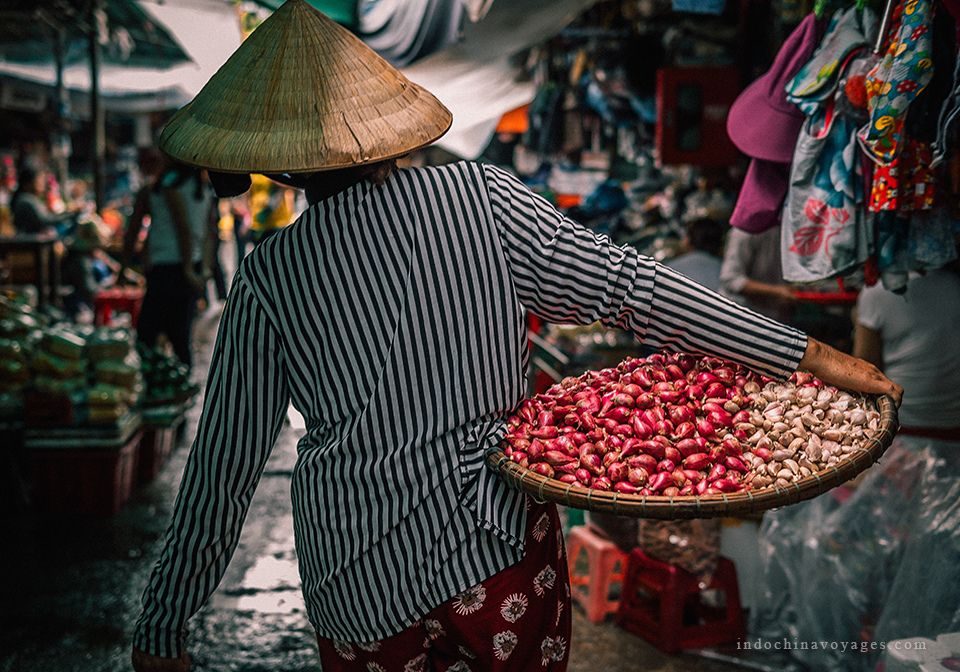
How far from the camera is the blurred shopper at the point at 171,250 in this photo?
682 centimetres

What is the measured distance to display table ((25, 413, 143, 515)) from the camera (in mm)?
5383

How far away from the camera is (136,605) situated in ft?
15.0

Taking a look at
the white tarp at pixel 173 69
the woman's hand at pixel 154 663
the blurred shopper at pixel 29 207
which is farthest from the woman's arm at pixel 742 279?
the blurred shopper at pixel 29 207

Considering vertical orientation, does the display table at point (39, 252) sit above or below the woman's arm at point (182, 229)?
below

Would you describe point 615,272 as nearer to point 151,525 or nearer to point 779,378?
point 779,378

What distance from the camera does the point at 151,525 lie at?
5.53 meters

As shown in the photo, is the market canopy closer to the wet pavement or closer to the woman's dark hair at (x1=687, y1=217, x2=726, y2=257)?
the wet pavement

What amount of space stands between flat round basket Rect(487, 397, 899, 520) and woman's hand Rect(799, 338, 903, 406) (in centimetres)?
15

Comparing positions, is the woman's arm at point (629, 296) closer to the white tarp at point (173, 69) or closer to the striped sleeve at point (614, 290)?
the striped sleeve at point (614, 290)

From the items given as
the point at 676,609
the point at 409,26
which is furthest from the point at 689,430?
the point at 409,26

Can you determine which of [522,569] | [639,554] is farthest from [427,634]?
[639,554]

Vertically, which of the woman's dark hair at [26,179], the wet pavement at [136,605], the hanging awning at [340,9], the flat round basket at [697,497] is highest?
the hanging awning at [340,9]

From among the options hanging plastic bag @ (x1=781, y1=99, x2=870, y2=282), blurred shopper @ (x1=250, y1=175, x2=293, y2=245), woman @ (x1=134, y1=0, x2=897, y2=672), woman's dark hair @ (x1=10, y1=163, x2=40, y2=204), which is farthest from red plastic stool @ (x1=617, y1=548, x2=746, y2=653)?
woman's dark hair @ (x1=10, y1=163, x2=40, y2=204)

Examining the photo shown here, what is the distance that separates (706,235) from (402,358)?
13.0 feet
